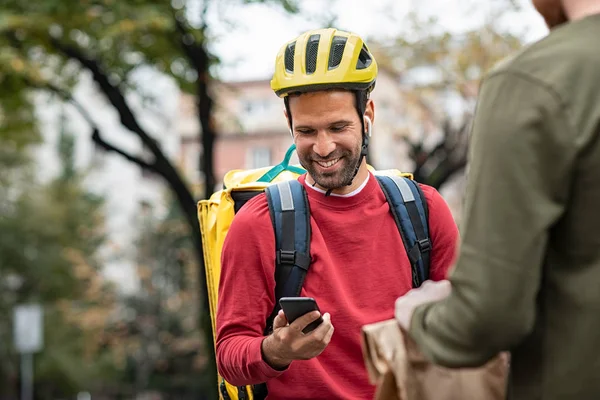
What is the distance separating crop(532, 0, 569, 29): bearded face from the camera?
1.88m

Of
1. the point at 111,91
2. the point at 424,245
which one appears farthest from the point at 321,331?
the point at 111,91

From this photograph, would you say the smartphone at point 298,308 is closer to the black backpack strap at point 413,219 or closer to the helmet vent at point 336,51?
the black backpack strap at point 413,219

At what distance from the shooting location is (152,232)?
103 feet

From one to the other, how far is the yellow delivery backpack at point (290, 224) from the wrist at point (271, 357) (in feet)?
0.89

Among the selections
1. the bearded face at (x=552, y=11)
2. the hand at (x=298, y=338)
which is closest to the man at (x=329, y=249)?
the hand at (x=298, y=338)

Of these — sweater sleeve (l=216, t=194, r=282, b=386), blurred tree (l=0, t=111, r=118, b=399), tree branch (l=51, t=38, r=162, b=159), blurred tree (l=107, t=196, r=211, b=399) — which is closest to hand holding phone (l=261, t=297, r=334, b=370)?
sweater sleeve (l=216, t=194, r=282, b=386)

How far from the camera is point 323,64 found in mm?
3254

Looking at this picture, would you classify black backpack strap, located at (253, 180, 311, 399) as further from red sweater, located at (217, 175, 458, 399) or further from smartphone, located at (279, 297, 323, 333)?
smartphone, located at (279, 297, 323, 333)

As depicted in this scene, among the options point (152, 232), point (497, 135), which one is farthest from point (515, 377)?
point (152, 232)

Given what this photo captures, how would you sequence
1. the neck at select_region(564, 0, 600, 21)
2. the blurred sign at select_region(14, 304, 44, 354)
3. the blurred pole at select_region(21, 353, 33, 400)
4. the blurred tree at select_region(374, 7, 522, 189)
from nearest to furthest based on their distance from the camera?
1. the neck at select_region(564, 0, 600, 21)
2. the blurred tree at select_region(374, 7, 522, 189)
3. the blurred sign at select_region(14, 304, 44, 354)
4. the blurred pole at select_region(21, 353, 33, 400)

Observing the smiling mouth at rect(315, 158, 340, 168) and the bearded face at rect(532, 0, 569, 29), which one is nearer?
the bearded face at rect(532, 0, 569, 29)

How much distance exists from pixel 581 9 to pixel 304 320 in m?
1.11

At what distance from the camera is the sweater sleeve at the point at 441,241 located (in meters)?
3.17

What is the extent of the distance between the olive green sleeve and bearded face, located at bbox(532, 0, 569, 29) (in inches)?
8.5
